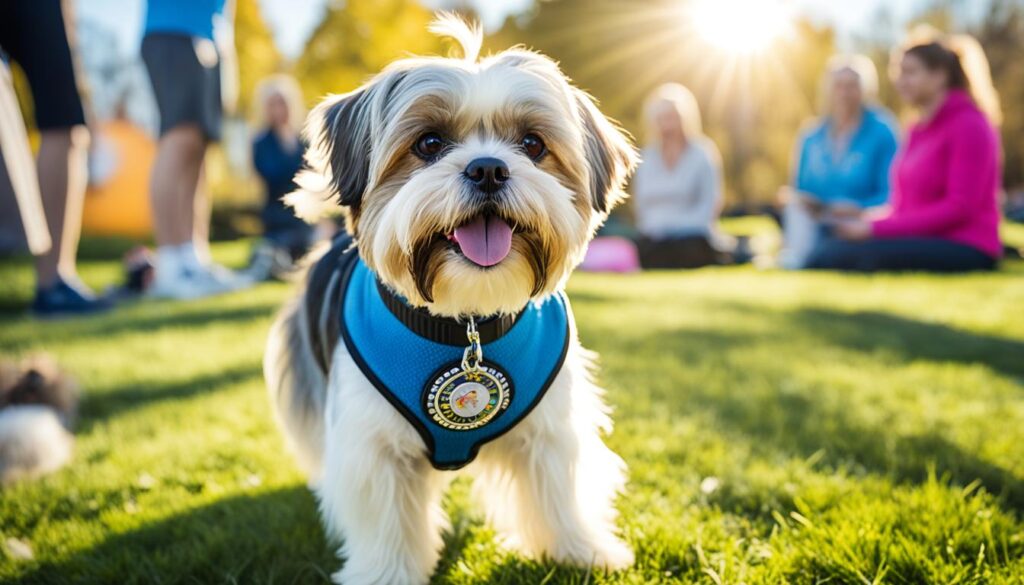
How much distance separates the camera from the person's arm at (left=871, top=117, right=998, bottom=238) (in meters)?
7.30

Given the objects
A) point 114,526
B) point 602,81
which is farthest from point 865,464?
point 602,81

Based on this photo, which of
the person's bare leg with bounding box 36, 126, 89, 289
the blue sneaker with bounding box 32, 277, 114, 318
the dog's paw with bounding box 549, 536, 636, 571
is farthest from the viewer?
the blue sneaker with bounding box 32, 277, 114, 318

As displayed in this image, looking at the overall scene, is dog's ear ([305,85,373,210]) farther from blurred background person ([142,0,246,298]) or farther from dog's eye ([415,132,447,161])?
blurred background person ([142,0,246,298])

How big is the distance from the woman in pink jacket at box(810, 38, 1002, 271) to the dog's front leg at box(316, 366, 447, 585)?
7.37 m

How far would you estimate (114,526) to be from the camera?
2.52m

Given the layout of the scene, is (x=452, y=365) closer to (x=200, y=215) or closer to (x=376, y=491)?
(x=376, y=491)

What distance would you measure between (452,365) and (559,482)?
57 centimetres

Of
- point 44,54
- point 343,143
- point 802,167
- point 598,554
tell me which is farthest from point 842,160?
point 44,54

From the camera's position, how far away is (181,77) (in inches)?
224

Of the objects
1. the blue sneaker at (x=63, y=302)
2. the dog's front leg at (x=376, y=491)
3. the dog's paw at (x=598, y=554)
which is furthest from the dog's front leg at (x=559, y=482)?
the blue sneaker at (x=63, y=302)

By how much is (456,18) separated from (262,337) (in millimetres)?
3495

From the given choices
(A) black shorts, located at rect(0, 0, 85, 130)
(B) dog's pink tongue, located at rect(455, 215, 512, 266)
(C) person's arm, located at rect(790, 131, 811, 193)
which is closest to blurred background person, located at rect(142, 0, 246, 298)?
(A) black shorts, located at rect(0, 0, 85, 130)

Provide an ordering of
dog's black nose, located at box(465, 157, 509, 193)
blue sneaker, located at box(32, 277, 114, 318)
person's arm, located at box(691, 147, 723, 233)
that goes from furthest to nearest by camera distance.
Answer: person's arm, located at box(691, 147, 723, 233)
blue sneaker, located at box(32, 277, 114, 318)
dog's black nose, located at box(465, 157, 509, 193)

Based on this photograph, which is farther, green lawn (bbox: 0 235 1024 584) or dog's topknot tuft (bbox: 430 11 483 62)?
dog's topknot tuft (bbox: 430 11 483 62)
